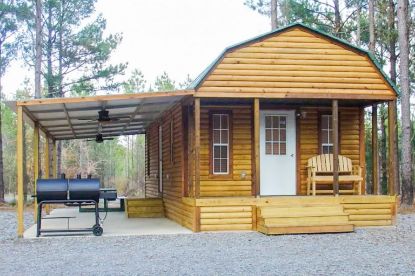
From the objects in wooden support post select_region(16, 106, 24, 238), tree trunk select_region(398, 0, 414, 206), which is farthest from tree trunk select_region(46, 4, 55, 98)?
wooden support post select_region(16, 106, 24, 238)

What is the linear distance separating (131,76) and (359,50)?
2903 cm

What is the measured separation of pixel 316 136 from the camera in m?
12.9

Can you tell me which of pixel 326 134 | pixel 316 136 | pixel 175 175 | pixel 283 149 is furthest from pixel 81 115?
pixel 326 134

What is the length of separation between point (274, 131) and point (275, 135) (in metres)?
0.09

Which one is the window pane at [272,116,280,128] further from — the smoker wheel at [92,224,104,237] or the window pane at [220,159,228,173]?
the smoker wheel at [92,224,104,237]

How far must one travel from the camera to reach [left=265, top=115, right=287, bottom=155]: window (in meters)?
12.7

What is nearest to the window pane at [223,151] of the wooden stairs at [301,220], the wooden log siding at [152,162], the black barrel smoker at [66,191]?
the wooden stairs at [301,220]

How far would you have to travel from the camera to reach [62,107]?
11219 mm

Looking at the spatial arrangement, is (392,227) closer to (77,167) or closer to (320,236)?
(320,236)

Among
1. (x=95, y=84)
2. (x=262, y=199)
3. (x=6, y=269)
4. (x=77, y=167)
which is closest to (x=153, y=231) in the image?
(x=262, y=199)

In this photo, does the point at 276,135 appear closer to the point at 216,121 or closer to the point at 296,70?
the point at 216,121

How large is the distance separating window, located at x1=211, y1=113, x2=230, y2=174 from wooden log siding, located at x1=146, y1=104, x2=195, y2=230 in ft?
2.22

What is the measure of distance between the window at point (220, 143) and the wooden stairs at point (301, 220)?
176 centimetres

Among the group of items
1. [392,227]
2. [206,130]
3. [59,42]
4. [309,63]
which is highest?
[59,42]
